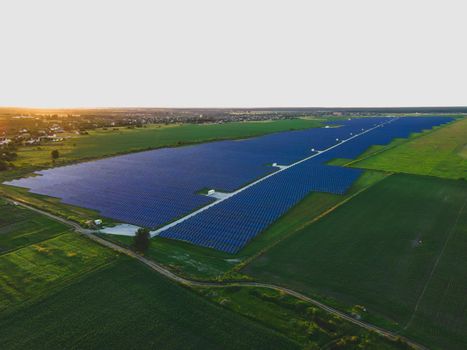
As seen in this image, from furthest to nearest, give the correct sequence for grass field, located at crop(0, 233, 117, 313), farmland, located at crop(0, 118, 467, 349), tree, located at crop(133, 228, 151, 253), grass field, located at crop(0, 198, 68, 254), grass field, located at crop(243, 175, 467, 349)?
grass field, located at crop(0, 198, 68, 254) → tree, located at crop(133, 228, 151, 253) → grass field, located at crop(0, 233, 117, 313) → grass field, located at crop(243, 175, 467, 349) → farmland, located at crop(0, 118, 467, 349)

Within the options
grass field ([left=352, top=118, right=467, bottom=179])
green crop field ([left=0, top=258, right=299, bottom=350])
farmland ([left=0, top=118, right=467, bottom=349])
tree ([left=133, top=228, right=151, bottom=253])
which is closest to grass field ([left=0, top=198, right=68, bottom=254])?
farmland ([left=0, top=118, right=467, bottom=349])

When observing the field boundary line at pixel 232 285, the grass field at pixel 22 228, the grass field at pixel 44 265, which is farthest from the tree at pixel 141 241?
the grass field at pixel 22 228

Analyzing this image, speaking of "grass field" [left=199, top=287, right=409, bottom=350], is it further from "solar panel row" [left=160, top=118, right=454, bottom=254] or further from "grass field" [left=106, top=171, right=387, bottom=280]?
"solar panel row" [left=160, top=118, right=454, bottom=254]

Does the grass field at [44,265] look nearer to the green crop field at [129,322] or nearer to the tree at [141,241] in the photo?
the green crop field at [129,322]

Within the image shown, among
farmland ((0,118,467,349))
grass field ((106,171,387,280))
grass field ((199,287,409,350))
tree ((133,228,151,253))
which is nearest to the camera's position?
grass field ((199,287,409,350))

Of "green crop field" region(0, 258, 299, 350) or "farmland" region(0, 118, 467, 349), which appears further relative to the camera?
"farmland" region(0, 118, 467, 349)

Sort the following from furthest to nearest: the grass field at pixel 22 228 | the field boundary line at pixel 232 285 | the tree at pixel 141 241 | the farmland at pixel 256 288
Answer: the grass field at pixel 22 228, the tree at pixel 141 241, the field boundary line at pixel 232 285, the farmland at pixel 256 288

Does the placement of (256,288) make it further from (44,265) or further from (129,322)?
(44,265)

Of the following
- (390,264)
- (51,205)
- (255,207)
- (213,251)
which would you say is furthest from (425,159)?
(51,205)
